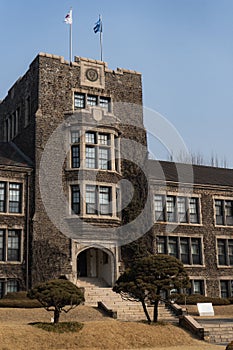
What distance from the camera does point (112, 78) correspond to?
3891cm

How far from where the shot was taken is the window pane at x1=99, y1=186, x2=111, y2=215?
116 feet

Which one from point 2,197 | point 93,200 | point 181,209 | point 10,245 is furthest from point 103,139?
point 10,245

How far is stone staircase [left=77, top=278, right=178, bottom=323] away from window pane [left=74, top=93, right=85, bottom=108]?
12.2m

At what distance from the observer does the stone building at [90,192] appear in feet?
111

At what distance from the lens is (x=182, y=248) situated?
39.1 m

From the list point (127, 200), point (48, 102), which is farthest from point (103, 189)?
point (48, 102)

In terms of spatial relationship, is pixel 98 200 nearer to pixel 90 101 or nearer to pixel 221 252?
pixel 90 101

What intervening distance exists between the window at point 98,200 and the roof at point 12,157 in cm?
450

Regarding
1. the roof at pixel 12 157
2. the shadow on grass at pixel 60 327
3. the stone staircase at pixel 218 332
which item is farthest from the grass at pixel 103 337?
the roof at pixel 12 157

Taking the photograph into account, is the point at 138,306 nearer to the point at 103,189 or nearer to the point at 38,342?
the point at 103,189

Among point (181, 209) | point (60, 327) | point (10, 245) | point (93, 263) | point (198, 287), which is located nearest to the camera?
point (60, 327)

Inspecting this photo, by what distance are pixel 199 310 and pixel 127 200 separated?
1059 cm

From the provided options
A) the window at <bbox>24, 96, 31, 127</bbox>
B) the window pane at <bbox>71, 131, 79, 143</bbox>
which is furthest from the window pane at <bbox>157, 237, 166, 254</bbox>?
the window at <bbox>24, 96, 31, 127</bbox>

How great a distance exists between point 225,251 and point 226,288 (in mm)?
2843
